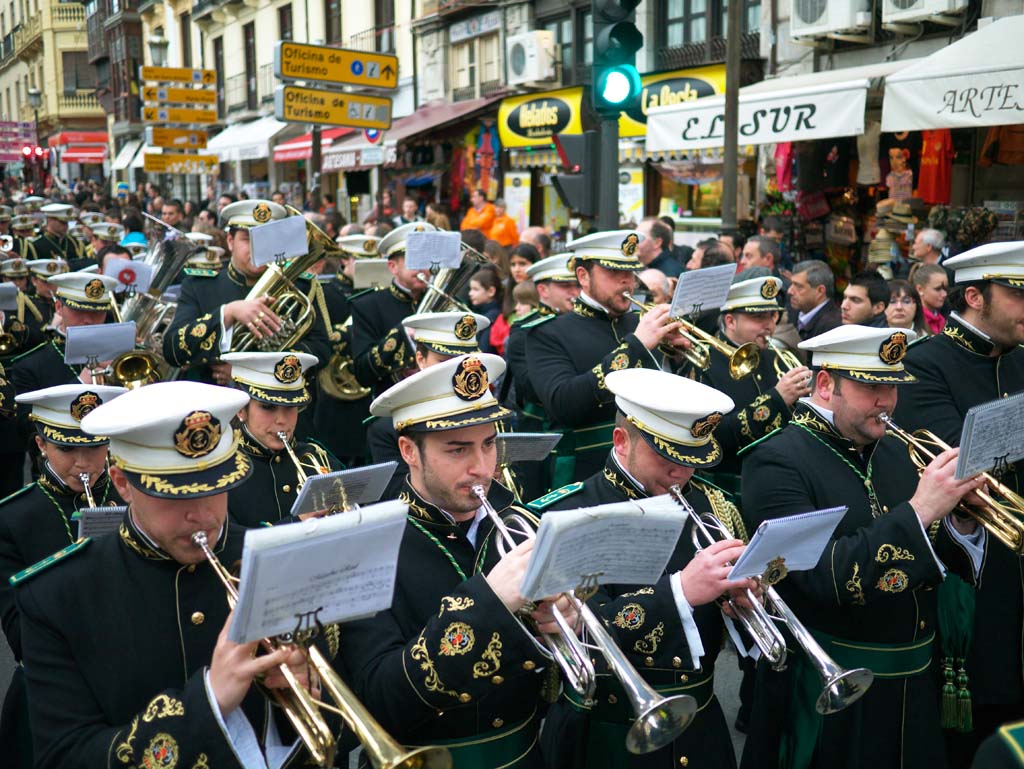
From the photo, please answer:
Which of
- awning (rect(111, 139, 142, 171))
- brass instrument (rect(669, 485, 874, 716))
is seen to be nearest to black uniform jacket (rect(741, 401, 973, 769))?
brass instrument (rect(669, 485, 874, 716))

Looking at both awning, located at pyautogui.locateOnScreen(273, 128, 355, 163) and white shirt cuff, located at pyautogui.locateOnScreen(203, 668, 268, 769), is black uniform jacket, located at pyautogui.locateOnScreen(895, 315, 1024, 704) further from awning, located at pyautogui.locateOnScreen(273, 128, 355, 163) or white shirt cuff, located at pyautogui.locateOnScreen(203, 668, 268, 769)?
awning, located at pyautogui.locateOnScreen(273, 128, 355, 163)

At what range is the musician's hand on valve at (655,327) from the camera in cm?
544

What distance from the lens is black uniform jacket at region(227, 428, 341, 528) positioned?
441 centimetres

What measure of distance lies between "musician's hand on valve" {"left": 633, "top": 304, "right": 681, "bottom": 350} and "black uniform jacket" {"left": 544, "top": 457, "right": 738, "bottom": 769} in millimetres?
1874

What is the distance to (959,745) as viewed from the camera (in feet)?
14.4

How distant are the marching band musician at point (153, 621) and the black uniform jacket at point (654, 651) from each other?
1018 millimetres

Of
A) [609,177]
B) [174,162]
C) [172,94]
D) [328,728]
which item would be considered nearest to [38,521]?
[328,728]

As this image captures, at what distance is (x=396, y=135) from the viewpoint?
21.2 m

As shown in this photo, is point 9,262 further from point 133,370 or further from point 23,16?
point 23,16

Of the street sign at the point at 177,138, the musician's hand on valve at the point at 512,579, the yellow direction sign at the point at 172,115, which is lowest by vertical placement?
the musician's hand on valve at the point at 512,579

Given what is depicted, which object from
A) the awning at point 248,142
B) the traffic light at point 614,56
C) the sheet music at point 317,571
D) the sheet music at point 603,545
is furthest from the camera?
the awning at point 248,142

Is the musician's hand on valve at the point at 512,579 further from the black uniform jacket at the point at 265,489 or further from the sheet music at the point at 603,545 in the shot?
the black uniform jacket at the point at 265,489

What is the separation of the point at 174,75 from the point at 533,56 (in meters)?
6.70

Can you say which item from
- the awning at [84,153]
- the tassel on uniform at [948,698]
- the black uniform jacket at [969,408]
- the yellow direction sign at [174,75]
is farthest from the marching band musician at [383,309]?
the awning at [84,153]
